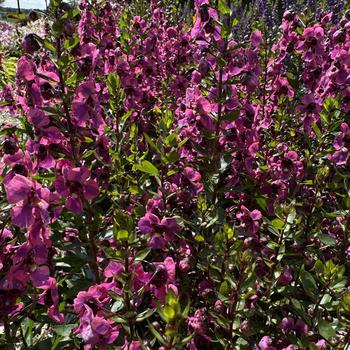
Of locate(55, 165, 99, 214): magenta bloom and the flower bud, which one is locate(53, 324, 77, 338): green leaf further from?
the flower bud

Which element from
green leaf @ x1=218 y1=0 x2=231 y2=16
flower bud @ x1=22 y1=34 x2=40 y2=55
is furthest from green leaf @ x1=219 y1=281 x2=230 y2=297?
green leaf @ x1=218 y1=0 x2=231 y2=16

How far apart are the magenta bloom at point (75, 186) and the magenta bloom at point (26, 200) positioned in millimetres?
215

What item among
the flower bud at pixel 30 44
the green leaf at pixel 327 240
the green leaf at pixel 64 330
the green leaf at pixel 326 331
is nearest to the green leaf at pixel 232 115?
the green leaf at pixel 327 240

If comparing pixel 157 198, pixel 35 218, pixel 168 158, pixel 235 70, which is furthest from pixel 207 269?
pixel 235 70

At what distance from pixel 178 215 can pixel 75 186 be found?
742 mm

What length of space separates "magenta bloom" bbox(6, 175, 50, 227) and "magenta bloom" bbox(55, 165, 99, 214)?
0.71 feet

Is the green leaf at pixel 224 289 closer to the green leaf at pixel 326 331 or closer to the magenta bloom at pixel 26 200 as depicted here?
the green leaf at pixel 326 331

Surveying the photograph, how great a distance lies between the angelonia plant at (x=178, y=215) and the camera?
1705 mm

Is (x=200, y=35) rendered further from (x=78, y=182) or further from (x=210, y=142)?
(x=78, y=182)

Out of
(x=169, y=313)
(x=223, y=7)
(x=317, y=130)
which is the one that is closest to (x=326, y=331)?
(x=169, y=313)

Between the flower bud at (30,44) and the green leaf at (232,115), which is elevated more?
the flower bud at (30,44)

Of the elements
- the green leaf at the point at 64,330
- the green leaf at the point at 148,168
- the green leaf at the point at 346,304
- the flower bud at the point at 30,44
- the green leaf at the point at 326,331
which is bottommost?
the green leaf at the point at 64,330

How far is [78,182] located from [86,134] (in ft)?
1.23

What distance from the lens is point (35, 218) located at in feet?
5.59
